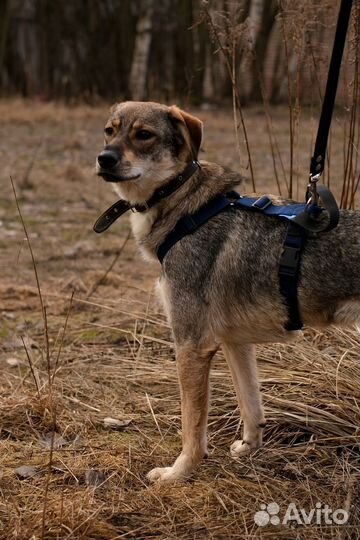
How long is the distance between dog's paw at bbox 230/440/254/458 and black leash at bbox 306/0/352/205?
1260 mm

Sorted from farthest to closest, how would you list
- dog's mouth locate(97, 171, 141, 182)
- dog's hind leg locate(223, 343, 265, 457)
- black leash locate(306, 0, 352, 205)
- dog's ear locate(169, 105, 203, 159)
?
dog's hind leg locate(223, 343, 265, 457)
dog's ear locate(169, 105, 203, 159)
dog's mouth locate(97, 171, 141, 182)
black leash locate(306, 0, 352, 205)

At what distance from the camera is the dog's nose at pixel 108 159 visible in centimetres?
387

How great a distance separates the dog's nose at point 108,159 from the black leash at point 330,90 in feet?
2.93

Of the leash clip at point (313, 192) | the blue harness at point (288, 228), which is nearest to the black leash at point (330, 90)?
the leash clip at point (313, 192)

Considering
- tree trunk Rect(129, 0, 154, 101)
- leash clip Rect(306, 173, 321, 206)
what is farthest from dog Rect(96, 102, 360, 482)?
tree trunk Rect(129, 0, 154, 101)

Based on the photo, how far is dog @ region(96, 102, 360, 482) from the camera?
361cm

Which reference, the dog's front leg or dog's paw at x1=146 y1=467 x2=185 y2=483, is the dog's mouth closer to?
the dog's front leg

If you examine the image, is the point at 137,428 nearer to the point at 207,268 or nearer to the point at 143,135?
the point at 207,268

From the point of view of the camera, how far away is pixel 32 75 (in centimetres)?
1884

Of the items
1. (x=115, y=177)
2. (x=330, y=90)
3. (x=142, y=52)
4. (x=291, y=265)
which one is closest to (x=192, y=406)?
(x=291, y=265)

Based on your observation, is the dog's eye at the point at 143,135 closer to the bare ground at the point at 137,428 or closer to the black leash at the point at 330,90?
the black leash at the point at 330,90

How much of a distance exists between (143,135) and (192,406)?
4.24 ft

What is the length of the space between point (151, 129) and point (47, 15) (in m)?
15.9

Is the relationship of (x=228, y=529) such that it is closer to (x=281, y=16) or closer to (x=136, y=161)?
(x=136, y=161)
